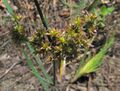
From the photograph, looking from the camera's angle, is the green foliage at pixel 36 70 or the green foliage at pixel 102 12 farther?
the green foliage at pixel 102 12

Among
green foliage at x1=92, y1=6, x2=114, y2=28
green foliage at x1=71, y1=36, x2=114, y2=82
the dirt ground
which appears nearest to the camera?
green foliage at x1=71, y1=36, x2=114, y2=82

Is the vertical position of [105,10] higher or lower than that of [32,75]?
higher

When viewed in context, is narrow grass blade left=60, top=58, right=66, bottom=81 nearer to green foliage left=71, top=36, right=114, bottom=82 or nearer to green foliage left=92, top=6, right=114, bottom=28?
green foliage left=71, top=36, right=114, bottom=82

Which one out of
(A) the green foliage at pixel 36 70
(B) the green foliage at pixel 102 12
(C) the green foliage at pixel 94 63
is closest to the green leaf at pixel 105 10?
(B) the green foliage at pixel 102 12

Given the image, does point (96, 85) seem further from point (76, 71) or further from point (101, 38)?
point (101, 38)

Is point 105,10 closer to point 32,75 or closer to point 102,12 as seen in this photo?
point 102,12

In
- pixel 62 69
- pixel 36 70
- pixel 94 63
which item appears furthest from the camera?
pixel 62 69

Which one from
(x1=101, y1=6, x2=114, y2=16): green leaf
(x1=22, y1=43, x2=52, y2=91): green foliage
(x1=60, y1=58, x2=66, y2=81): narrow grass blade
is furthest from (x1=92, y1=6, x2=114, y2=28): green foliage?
(x1=22, y1=43, x2=52, y2=91): green foliage

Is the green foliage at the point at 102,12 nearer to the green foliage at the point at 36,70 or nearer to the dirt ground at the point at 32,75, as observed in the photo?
the dirt ground at the point at 32,75

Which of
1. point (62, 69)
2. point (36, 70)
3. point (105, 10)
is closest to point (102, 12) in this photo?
point (105, 10)
